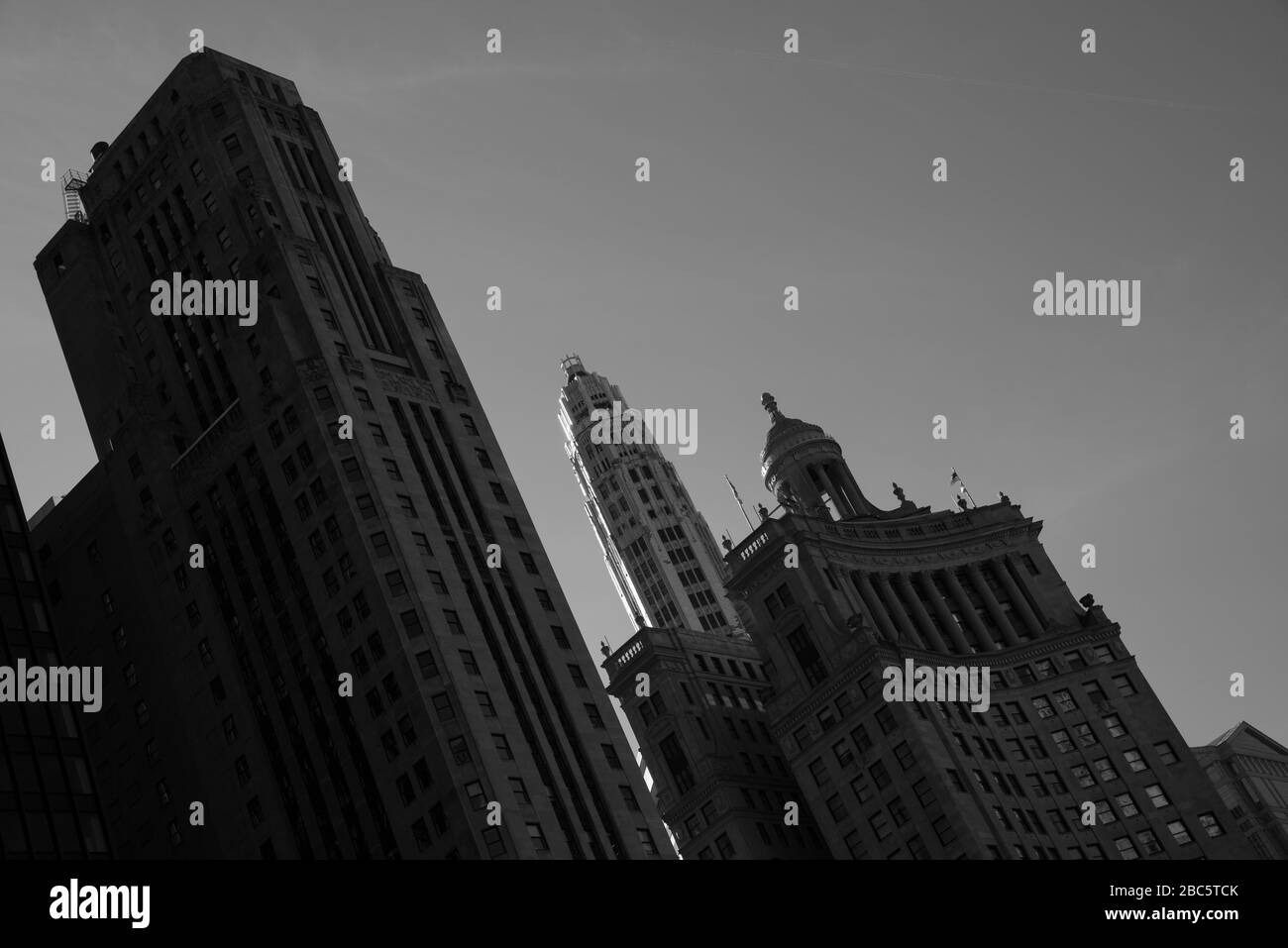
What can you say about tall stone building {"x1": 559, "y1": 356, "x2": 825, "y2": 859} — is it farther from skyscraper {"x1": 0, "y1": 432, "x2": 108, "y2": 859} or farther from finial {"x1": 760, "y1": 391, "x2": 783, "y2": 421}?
skyscraper {"x1": 0, "y1": 432, "x2": 108, "y2": 859}

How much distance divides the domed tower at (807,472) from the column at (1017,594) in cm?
1276

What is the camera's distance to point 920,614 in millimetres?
150375

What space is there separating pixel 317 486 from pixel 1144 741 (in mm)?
76111

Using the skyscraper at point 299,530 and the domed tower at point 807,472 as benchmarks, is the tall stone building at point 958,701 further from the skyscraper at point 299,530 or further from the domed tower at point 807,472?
the skyscraper at point 299,530

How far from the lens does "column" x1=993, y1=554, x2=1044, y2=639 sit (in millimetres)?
150750

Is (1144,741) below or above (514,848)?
above

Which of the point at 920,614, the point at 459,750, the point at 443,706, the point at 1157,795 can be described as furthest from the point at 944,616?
the point at 459,750

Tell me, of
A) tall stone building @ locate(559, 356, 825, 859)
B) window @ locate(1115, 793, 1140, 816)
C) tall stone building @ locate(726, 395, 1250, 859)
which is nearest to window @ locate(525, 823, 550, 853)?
tall stone building @ locate(726, 395, 1250, 859)
